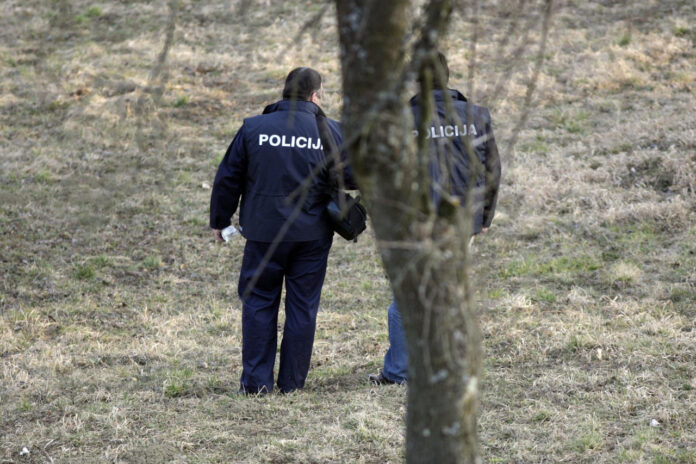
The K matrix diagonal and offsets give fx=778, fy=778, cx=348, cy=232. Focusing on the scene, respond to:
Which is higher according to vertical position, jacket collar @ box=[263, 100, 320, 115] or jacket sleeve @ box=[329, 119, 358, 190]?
jacket collar @ box=[263, 100, 320, 115]

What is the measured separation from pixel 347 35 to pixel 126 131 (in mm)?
8749

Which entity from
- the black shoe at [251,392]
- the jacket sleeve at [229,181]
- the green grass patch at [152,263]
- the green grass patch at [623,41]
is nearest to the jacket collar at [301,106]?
the jacket sleeve at [229,181]

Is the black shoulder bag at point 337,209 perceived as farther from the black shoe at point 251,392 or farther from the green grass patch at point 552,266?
the green grass patch at point 552,266

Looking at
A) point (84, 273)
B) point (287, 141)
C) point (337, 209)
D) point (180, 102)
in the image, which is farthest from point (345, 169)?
point (180, 102)

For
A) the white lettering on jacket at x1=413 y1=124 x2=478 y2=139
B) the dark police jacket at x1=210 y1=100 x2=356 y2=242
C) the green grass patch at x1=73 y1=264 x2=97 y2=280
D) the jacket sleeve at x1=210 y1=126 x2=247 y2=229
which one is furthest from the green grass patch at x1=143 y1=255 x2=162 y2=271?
the white lettering on jacket at x1=413 y1=124 x2=478 y2=139

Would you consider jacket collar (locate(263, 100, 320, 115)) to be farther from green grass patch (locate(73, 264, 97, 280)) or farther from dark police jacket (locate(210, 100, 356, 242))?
green grass patch (locate(73, 264, 97, 280))

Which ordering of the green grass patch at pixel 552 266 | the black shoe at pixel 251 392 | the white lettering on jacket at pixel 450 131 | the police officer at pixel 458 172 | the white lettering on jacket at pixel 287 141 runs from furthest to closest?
the green grass patch at pixel 552 266 → the black shoe at pixel 251 392 → the white lettering on jacket at pixel 287 141 → the police officer at pixel 458 172 → the white lettering on jacket at pixel 450 131

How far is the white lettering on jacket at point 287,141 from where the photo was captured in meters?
4.59

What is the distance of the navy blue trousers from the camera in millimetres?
4727

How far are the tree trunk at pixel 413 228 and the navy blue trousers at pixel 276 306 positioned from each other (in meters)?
2.38

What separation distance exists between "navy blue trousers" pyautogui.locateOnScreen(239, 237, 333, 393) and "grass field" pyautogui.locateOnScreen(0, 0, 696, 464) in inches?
8.8

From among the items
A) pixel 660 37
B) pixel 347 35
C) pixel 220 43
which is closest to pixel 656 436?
pixel 347 35

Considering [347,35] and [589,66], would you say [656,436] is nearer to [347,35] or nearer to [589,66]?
[347,35]

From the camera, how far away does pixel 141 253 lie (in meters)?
7.88
